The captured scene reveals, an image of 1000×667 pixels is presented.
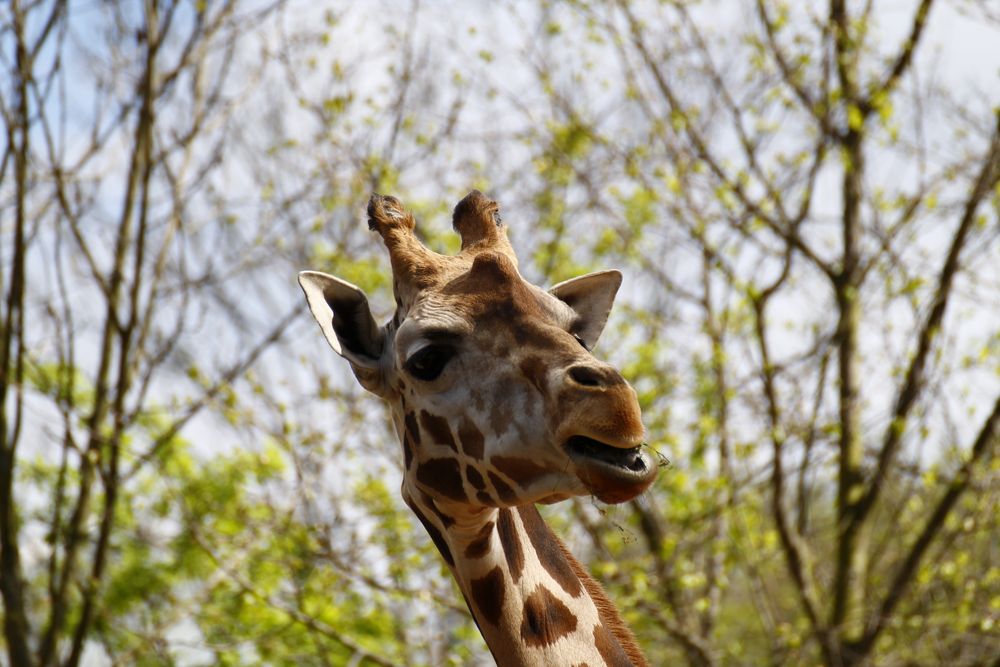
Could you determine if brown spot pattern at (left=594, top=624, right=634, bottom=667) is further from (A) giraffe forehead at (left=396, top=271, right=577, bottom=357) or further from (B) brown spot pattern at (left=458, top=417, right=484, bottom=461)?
(A) giraffe forehead at (left=396, top=271, right=577, bottom=357)

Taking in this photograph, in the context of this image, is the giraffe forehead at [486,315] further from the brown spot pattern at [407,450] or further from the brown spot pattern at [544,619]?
the brown spot pattern at [544,619]

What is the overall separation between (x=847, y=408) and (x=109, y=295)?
6317 millimetres

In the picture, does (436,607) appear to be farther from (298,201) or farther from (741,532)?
(298,201)

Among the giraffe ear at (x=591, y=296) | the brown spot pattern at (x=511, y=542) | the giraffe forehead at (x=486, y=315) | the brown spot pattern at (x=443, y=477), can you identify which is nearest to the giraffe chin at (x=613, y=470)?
the giraffe forehead at (x=486, y=315)

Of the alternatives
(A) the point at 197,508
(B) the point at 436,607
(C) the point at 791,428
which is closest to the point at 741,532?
(C) the point at 791,428

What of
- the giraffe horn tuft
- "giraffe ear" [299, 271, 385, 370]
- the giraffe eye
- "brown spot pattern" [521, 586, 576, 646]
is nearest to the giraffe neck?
"brown spot pattern" [521, 586, 576, 646]

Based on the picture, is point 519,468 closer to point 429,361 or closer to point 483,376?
point 483,376

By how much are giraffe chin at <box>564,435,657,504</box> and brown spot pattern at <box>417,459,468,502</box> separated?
64 centimetres

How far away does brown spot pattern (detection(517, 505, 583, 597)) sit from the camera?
464 cm

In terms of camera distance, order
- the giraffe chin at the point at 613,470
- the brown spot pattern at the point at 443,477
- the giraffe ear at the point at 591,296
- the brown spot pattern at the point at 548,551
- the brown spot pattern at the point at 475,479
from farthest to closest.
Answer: the giraffe ear at the point at 591,296
the brown spot pattern at the point at 548,551
the brown spot pattern at the point at 443,477
the brown spot pattern at the point at 475,479
the giraffe chin at the point at 613,470

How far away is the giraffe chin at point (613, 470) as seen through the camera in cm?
377

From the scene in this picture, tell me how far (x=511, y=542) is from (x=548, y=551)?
0.20 m

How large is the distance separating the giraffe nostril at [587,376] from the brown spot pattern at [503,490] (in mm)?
503

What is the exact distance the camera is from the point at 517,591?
14.6 feet
